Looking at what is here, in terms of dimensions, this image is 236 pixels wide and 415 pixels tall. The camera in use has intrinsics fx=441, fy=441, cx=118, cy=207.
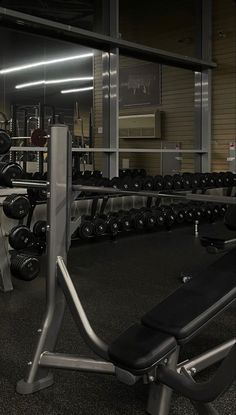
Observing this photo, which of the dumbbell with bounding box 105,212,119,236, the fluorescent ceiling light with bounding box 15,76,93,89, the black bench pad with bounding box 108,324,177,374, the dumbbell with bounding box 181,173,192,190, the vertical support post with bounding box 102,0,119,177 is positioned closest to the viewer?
the black bench pad with bounding box 108,324,177,374

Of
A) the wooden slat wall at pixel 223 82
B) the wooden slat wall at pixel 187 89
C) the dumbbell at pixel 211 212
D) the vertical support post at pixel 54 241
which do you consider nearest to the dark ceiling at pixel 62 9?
the wooden slat wall at pixel 187 89

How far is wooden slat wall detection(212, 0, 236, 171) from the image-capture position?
6.98 m

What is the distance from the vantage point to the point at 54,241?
5.75ft

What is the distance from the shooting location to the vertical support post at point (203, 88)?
7.00 metres

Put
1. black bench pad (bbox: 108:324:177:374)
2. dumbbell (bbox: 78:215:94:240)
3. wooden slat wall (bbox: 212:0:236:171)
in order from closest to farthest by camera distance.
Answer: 1. black bench pad (bbox: 108:324:177:374)
2. dumbbell (bbox: 78:215:94:240)
3. wooden slat wall (bbox: 212:0:236:171)

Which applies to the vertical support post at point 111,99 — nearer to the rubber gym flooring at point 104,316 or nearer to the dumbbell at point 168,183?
the dumbbell at point 168,183

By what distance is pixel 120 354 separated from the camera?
1.37m

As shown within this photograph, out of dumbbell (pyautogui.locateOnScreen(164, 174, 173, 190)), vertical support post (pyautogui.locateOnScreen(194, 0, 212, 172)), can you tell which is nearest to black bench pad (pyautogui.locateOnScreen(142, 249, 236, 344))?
dumbbell (pyautogui.locateOnScreen(164, 174, 173, 190))

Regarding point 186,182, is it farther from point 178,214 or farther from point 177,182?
point 178,214

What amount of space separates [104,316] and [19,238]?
0.74 meters

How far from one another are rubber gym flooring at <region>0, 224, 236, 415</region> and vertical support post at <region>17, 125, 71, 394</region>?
77 millimetres

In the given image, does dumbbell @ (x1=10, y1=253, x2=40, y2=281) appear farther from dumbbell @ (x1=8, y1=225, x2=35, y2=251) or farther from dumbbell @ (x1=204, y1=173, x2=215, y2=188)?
dumbbell @ (x1=204, y1=173, x2=215, y2=188)

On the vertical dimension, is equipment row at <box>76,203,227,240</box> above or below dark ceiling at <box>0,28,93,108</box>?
below

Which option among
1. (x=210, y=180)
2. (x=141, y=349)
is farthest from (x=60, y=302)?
(x=210, y=180)
